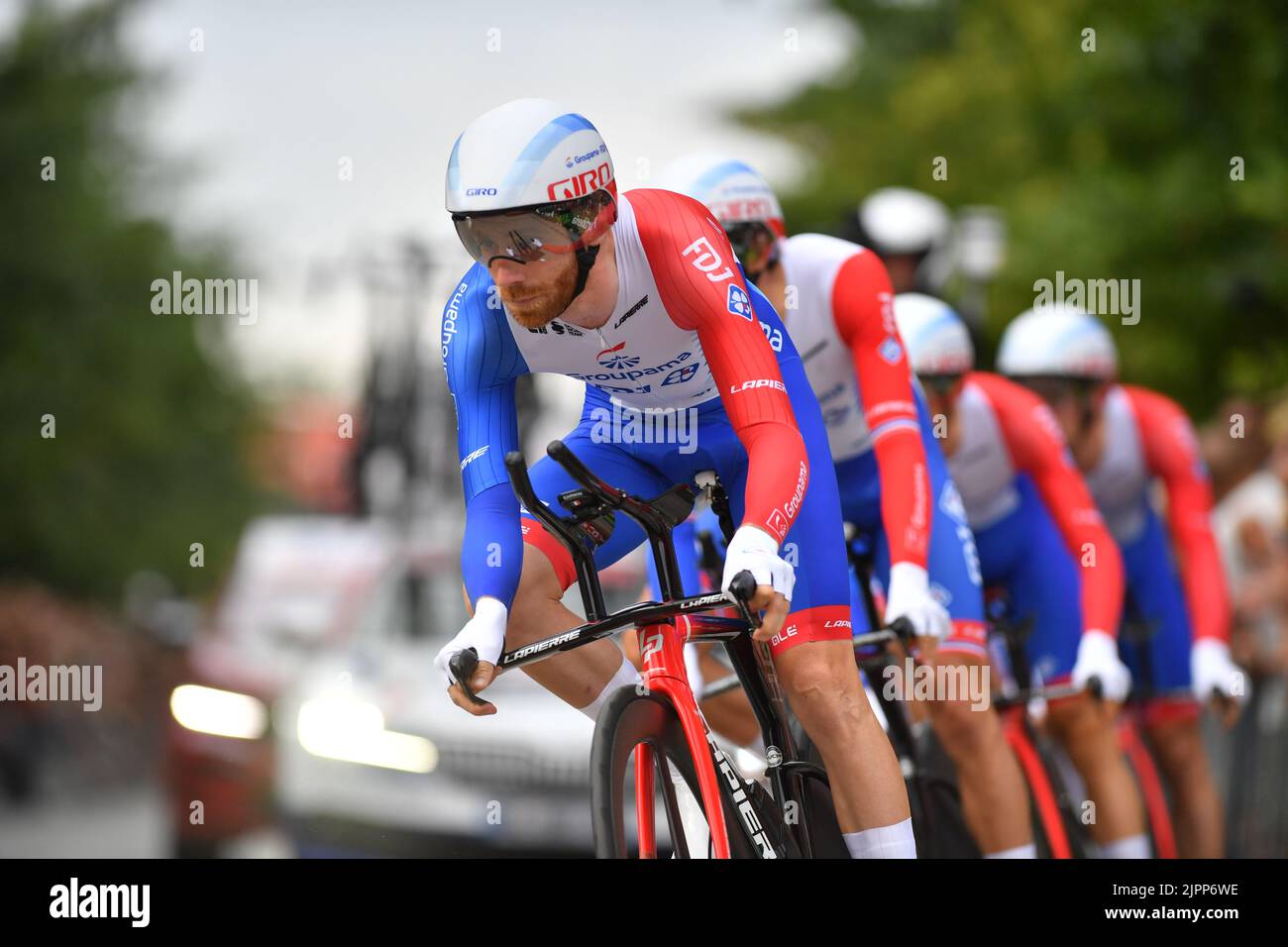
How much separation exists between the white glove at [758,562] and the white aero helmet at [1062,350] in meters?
4.48

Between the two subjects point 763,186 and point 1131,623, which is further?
point 1131,623

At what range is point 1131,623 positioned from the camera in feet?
30.0

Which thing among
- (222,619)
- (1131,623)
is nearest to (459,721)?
(1131,623)

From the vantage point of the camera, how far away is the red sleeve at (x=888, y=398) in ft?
19.5

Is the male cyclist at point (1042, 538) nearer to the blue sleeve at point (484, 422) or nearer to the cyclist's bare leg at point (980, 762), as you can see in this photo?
the cyclist's bare leg at point (980, 762)

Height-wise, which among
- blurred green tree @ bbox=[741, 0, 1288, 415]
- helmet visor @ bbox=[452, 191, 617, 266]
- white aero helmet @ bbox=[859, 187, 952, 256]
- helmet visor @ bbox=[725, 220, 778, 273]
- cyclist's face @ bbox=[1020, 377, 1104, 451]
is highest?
blurred green tree @ bbox=[741, 0, 1288, 415]

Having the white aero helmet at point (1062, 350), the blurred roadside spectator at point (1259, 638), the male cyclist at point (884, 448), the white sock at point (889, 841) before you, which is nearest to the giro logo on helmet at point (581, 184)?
the male cyclist at point (884, 448)

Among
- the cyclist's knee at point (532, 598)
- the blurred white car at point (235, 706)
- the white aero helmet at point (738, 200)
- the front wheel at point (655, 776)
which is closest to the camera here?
the front wheel at point (655, 776)

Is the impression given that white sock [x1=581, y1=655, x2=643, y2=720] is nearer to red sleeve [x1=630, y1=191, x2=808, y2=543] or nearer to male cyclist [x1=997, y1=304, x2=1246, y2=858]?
red sleeve [x1=630, y1=191, x2=808, y2=543]

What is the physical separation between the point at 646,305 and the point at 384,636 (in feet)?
20.5

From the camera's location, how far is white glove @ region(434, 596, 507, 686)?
4.60 metres

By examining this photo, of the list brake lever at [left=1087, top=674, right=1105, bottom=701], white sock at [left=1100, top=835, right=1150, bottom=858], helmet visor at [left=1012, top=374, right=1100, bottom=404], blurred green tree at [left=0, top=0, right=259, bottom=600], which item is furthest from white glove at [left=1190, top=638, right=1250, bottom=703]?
blurred green tree at [left=0, top=0, right=259, bottom=600]

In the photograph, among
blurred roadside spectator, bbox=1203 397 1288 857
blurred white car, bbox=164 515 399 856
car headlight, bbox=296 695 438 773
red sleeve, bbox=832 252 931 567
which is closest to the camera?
red sleeve, bbox=832 252 931 567
